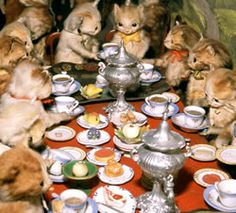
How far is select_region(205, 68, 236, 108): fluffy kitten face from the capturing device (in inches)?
126

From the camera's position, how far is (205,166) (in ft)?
9.43

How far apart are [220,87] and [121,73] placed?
2.19ft

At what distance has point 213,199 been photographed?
254cm

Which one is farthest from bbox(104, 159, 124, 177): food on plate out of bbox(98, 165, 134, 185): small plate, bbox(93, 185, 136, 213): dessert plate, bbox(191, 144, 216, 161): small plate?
bbox(191, 144, 216, 161): small plate

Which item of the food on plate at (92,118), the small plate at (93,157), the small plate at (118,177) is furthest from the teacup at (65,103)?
the small plate at (118,177)

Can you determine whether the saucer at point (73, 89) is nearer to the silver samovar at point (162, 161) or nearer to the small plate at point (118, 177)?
the small plate at point (118, 177)

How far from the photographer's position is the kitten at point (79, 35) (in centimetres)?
459

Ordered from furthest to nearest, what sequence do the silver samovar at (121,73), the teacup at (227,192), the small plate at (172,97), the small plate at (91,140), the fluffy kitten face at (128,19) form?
the fluffy kitten face at (128,19), the small plate at (172,97), the silver samovar at (121,73), the small plate at (91,140), the teacup at (227,192)

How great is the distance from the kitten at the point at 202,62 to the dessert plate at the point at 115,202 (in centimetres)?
141

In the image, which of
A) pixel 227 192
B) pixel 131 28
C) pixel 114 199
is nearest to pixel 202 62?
pixel 131 28

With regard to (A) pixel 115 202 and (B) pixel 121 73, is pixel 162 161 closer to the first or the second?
(A) pixel 115 202

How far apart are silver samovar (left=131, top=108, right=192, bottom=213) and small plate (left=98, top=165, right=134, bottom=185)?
9.8 inches

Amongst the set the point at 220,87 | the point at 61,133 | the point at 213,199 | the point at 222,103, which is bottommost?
the point at 61,133

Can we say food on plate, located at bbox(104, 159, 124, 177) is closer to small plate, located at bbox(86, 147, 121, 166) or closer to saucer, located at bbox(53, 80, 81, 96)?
small plate, located at bbox(86, 147, 121, 166)
